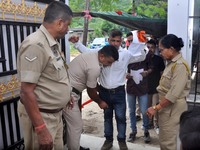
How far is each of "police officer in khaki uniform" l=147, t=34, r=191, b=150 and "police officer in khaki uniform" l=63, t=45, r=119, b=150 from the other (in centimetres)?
67

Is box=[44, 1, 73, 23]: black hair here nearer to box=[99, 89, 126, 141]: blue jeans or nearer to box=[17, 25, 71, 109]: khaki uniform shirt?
box=[17, 25, 71, 109]: khaki uniform shirt

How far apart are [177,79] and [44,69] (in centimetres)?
146

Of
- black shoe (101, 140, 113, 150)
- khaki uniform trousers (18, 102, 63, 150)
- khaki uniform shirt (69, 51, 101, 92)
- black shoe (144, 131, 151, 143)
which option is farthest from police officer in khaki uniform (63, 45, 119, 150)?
black shoe (144, 131, 151, 143)

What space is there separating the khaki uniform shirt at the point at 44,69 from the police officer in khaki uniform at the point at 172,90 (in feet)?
3.94

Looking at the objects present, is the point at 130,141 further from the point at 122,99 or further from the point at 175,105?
the point at 175,105

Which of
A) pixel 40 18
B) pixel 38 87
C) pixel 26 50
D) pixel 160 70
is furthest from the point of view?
pixel 160 70

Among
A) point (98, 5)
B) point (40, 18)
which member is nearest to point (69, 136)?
point (40, 18)

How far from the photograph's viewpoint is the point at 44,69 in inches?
75.7

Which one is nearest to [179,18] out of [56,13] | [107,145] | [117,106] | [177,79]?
[177,79]

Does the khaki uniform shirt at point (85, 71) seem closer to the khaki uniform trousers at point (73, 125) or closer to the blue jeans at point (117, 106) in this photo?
the khaki uniform trousers at point (73, 125)

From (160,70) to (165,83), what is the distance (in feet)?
5.86

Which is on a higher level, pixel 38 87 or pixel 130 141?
pixel 38 87

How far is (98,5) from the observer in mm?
7434

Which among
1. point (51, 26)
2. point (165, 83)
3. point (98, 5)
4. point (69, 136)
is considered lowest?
point (69, 136)
